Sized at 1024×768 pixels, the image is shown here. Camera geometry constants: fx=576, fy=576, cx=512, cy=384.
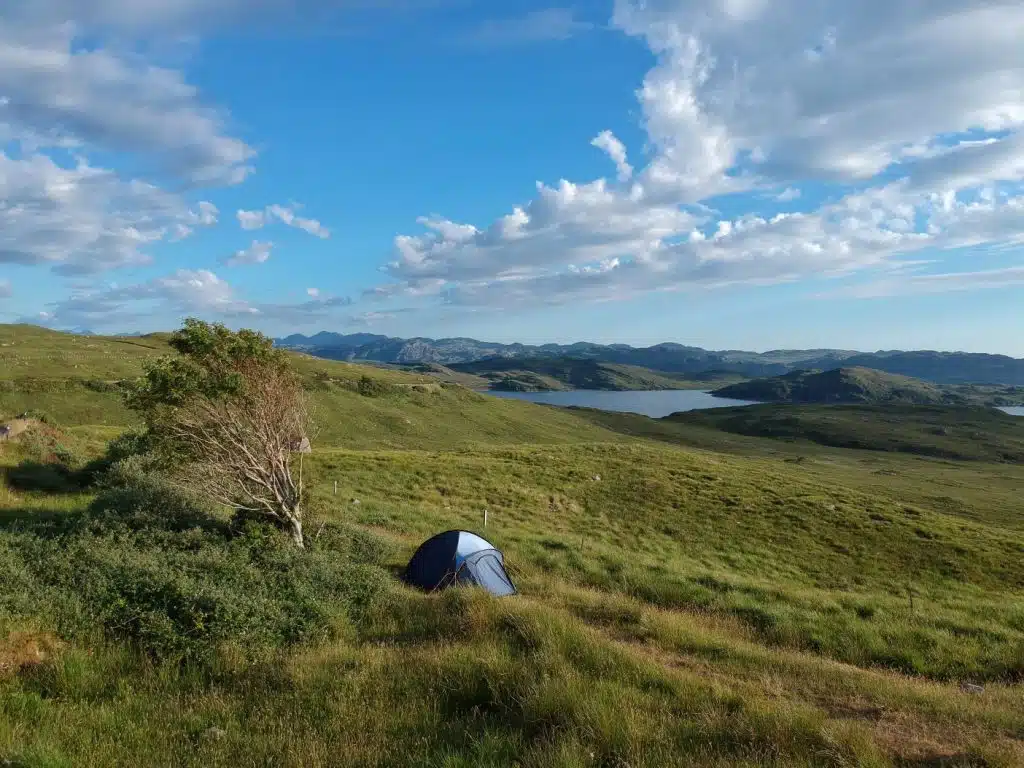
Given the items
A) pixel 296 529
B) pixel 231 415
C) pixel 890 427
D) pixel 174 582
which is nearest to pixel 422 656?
pixel 174 582

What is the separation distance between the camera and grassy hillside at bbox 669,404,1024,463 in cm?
11625

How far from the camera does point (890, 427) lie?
143m

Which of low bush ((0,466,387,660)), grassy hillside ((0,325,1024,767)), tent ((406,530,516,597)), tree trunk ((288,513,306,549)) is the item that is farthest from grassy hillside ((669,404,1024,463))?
low bush ((0,466,387,660))

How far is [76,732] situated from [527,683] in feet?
17.3

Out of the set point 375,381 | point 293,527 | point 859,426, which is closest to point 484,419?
point 375,381

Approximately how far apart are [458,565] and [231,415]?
733 cm

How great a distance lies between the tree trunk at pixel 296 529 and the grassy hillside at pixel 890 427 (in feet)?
427

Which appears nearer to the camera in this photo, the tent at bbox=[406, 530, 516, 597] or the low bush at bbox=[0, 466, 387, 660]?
the low bush at bbox=[0, 466, 387, 660]

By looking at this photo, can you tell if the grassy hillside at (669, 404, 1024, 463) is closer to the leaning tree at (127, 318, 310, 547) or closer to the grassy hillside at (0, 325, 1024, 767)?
the grassy hillside at (0, 325, 1024, 767)

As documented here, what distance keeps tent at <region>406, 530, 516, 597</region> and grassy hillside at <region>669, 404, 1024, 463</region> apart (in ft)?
413

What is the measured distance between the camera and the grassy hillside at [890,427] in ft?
381

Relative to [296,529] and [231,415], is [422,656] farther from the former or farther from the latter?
[231,415]

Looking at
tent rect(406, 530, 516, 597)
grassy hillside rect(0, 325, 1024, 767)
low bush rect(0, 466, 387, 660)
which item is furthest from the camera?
tent rect(406, 530, 516, 597)

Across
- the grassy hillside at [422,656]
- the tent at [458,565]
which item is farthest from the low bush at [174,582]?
the tent at [458,565]
